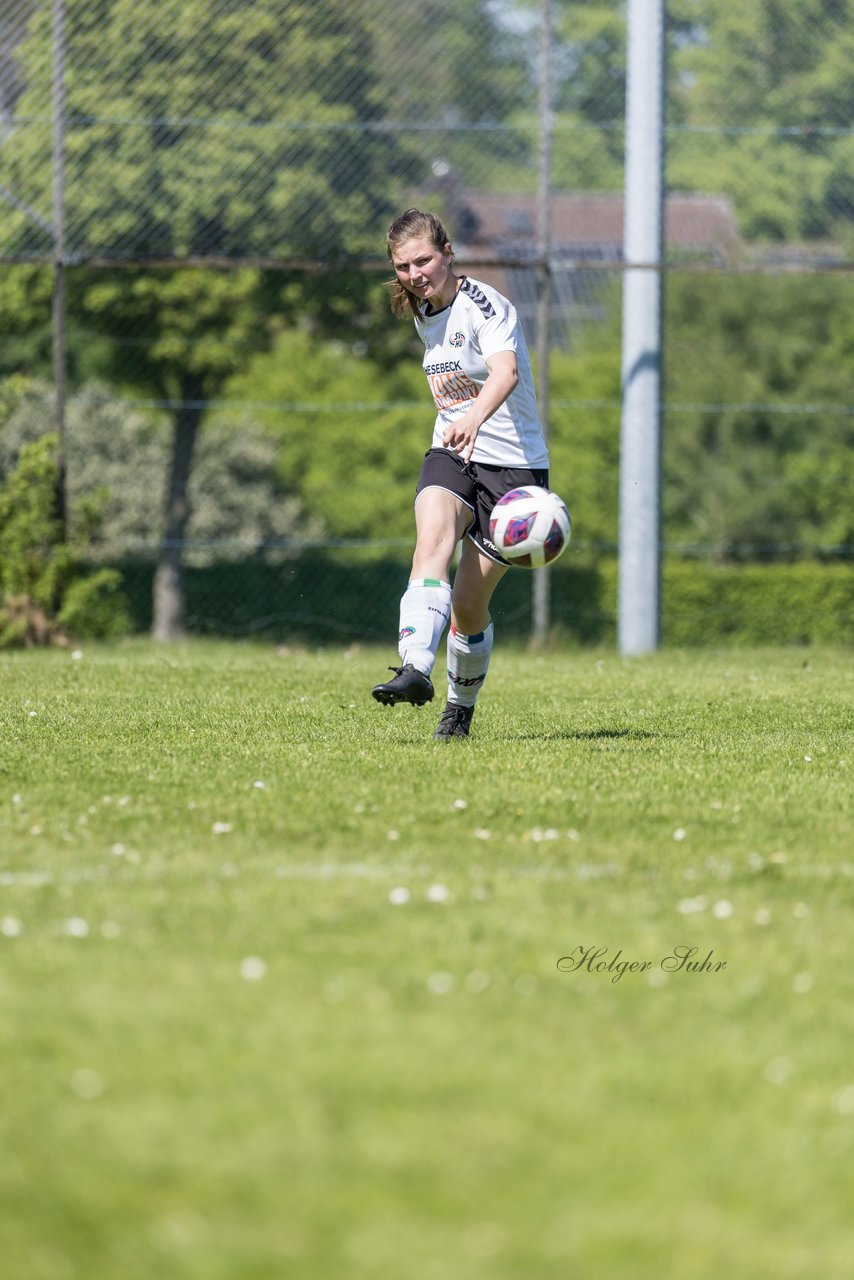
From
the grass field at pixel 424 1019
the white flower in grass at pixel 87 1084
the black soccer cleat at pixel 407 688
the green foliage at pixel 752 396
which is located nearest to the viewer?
the grass field at pixel 424 1019

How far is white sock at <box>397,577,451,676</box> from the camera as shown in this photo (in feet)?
21.4

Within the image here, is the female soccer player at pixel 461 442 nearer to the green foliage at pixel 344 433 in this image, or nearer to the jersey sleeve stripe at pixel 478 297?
the jersey sleeve stripe at pixel 478 297

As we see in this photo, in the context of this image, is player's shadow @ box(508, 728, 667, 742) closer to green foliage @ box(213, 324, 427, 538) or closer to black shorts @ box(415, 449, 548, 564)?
black shorts @ box(415, 449, 548, 564)

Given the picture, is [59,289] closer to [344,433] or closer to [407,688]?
[407,688]

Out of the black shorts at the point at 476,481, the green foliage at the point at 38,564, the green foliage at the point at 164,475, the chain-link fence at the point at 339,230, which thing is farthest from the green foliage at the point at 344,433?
the black shorts at the point at 476,481

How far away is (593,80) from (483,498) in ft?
35.3

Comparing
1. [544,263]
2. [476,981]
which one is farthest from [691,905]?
[544,263]

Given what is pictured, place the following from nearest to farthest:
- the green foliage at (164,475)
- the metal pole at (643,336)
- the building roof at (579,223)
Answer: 1. the metal pole at (643,336)
2. the building roof at (579,223)
3. the green foliage at (164,475)

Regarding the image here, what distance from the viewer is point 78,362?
25.0m

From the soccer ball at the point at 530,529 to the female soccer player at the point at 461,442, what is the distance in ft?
0.66

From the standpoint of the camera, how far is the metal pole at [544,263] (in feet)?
44.8

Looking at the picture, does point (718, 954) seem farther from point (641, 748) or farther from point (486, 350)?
point (486, 350)

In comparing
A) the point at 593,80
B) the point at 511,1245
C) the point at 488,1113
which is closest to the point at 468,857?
the point at 488,1113

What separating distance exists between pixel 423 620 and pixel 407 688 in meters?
0.37
